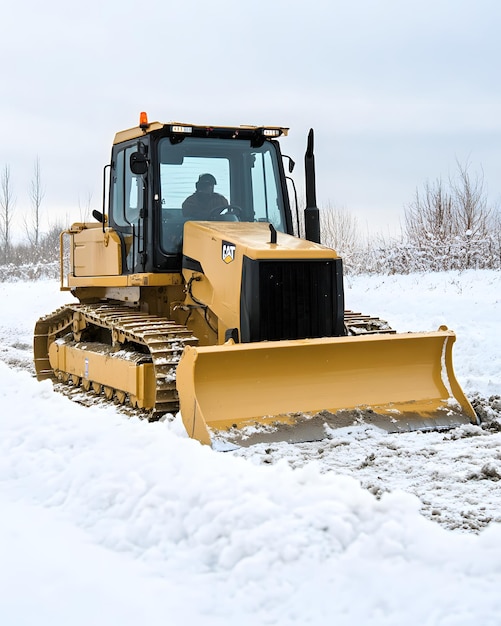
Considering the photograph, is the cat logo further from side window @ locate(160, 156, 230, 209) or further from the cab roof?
the cab roof

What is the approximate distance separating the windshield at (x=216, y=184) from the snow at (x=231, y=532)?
108 inches

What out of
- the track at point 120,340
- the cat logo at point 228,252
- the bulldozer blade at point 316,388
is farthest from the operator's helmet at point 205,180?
the bulldozer blade at point 316,388

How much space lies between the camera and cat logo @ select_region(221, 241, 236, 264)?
23.1ft

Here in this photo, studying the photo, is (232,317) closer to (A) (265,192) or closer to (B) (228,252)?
(B) (228,252)

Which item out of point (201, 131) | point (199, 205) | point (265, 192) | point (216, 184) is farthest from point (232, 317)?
point (201, 131)

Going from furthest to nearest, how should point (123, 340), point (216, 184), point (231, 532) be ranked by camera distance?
point (216, 184) < point (123, 340) < point (231, 532)

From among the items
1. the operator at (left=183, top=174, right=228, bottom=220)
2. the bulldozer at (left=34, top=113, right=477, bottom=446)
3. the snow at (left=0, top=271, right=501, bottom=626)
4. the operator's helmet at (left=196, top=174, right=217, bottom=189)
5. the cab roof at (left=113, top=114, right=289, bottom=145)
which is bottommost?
the snow at (left=0, top=271, right=501, bottom=626)

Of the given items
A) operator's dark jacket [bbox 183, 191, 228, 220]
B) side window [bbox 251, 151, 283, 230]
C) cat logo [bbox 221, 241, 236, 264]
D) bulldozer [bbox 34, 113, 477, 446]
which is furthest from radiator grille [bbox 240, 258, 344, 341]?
side window [bbox 251, 151, 283, 230]

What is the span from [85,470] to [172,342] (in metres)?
2.58

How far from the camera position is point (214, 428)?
6.04 m

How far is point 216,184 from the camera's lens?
318 inches

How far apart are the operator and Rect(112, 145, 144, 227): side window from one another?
1.53 ft

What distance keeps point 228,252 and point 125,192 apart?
1883mm

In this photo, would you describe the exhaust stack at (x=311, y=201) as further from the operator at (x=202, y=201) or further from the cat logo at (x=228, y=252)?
the cat logo at (x=228, y=252)
